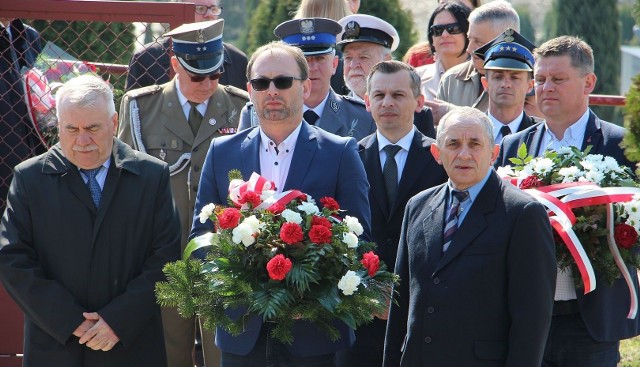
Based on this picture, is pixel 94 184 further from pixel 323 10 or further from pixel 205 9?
pixel 323 10

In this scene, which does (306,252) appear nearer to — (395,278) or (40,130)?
(395,278)

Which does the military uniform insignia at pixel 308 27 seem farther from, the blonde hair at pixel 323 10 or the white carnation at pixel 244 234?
the white carnation at pixel 244 234

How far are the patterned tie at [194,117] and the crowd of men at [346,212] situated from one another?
0.13 meters

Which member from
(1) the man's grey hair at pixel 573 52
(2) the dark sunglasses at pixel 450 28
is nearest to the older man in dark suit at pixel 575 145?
(1) the man's grey hair at pixel 573 52

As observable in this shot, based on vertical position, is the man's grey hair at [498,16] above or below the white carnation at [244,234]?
above

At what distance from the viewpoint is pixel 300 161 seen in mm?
5039

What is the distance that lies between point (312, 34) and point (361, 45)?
77 cm

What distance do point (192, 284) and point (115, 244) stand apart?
2.48ft

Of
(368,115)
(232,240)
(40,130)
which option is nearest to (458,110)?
(232,240)

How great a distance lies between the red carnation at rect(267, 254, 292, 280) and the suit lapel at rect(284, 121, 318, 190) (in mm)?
719

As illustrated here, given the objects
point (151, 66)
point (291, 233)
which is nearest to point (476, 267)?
point (291, 233)

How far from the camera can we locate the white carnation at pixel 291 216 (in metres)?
4.46

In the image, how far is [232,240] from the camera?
4.51m

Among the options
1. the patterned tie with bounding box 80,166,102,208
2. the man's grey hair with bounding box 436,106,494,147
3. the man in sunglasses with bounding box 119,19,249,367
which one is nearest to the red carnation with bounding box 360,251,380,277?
the man's grey hair with bounding box 436,106,494,147
